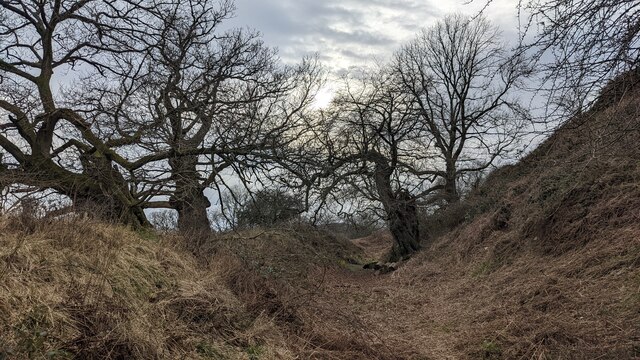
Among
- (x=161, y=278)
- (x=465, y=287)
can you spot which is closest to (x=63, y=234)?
(x=161, y=278)

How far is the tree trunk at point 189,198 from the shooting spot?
930 cm

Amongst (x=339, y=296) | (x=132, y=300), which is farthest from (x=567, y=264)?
(x=132, y=300)

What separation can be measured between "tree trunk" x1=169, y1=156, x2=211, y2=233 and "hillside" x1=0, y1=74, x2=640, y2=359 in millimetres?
1097

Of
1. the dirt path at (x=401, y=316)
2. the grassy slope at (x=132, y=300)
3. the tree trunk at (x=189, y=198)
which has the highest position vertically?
the tree trunk at (x=189, y=198)

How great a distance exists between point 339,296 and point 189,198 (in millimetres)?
4089

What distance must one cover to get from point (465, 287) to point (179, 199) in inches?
245

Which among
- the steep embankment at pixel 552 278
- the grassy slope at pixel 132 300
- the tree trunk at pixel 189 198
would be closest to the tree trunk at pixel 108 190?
the tree trunk at pixel 189 198

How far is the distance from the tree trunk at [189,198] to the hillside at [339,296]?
3.60 feet

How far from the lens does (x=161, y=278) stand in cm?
587

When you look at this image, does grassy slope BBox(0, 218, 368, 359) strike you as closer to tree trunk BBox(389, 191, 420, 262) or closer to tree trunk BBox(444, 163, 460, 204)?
tree trunk BBox(389, 191, 420, 262)

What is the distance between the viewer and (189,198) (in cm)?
1005

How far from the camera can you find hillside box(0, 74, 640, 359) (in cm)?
A: 396

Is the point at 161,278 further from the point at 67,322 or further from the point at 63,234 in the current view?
the point at 67,322

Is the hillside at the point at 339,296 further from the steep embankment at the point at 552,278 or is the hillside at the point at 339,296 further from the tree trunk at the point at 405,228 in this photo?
the tree trunk at the point at 405,228
